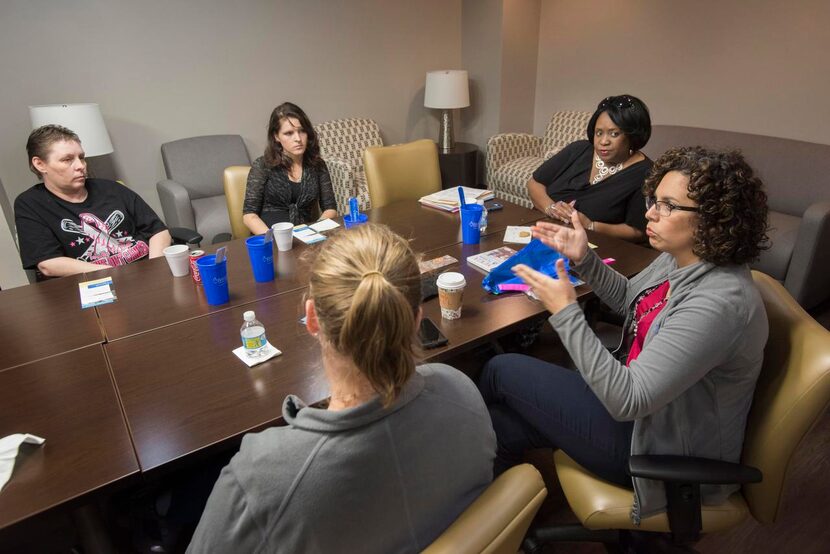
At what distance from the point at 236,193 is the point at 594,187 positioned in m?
1.72

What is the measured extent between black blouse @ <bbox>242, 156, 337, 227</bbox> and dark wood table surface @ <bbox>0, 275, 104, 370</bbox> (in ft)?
3.16

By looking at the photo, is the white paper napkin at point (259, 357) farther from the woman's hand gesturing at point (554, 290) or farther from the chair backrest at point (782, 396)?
the chair backrest at point (782, 396)

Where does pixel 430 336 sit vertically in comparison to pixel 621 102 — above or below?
below

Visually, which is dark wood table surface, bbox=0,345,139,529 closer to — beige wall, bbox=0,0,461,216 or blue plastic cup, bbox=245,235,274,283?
blue plastic cup, bbox=245,235,274,283

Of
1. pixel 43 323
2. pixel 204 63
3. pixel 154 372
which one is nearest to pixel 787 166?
pixel 154 372

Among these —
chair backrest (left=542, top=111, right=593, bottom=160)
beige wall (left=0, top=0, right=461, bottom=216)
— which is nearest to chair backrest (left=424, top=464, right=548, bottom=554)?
beige wall (left=0, top=0, right=461, bottom=216)

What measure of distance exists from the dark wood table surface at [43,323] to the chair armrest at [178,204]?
1.56 meters

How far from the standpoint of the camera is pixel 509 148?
446cm

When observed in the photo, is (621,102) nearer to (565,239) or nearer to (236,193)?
(565,239)

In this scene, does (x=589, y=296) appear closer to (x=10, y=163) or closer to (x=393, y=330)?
(x=393, y=330)

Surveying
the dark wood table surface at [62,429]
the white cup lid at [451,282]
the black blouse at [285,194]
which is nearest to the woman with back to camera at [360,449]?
the dark wood table surface at [62,429]

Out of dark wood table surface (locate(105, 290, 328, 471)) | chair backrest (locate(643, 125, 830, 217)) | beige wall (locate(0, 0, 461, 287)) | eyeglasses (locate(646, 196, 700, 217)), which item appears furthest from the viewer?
beige wall (locate(0, 0, 461, 287))

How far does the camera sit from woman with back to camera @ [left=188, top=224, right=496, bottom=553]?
26.6 inches

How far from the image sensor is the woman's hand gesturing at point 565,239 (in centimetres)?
147
